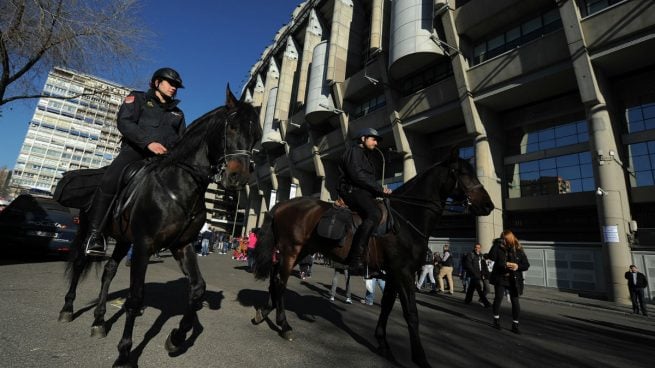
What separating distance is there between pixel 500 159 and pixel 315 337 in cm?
2180

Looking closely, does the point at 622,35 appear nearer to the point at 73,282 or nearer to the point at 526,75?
the point at 526,75

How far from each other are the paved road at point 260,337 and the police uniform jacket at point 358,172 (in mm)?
2249

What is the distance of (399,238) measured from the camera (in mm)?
4297

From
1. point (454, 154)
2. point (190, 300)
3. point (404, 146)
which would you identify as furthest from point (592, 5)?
point (190, 300)

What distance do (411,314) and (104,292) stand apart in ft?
13.4

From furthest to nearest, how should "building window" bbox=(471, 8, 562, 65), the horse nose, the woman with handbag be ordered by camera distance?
1. "building window" bbox=(471, 8, 562, 65)
2. the woman with handbag
3. the horse nose

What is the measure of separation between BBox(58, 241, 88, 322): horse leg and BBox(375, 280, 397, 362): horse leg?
4.16 metres

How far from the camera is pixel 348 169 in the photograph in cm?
467

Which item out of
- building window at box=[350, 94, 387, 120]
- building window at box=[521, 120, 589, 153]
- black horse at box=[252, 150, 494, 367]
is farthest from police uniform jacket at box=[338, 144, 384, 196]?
building window at box=[350, 94, 387, 120]

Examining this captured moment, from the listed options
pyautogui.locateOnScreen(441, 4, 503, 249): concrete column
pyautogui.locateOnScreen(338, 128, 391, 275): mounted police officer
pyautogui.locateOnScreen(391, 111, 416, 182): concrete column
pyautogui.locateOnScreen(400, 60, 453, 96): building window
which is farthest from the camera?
pyautogui.locateOnScreen(391, 111, 416, 182): concrete column

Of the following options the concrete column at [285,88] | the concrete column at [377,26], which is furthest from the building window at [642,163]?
the concrete column at [285,88]

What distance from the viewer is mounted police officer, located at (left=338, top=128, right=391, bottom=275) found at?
4.32 meters

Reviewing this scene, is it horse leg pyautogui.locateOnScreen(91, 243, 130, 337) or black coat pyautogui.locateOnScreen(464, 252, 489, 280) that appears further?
black coat pyautogui.locateOnScreen(464, 252, 489, 280)

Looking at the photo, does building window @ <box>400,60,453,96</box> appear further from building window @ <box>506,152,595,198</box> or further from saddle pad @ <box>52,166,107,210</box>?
saddle pad @ <box>52,166,107,210</box>
